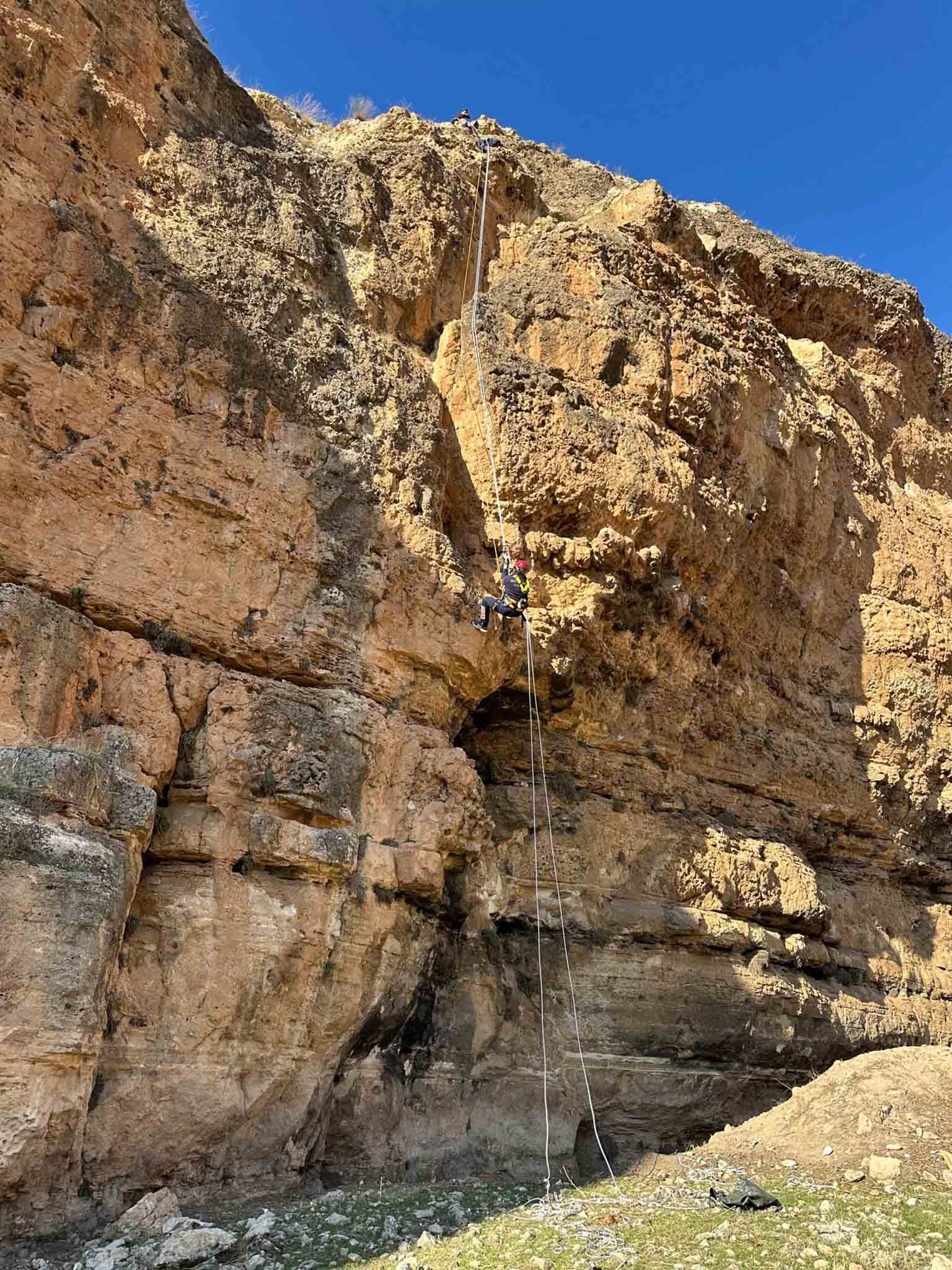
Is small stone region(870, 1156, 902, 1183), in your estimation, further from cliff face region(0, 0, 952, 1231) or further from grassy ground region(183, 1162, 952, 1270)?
cliff face region(0, 0, 952, 1231)

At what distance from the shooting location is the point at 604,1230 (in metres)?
8.38

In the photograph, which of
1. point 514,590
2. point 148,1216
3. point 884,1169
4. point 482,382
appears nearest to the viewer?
point 148,1216

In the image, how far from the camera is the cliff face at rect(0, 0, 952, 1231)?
8.80 meters

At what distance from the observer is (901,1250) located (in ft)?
25.8

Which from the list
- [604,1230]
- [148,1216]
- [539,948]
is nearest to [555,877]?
[539,948]

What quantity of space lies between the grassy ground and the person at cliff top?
19.3 feet

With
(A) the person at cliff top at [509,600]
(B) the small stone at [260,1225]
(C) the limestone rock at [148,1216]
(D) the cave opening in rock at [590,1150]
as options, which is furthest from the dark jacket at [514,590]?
(C) the limestone rock at [148,1216]

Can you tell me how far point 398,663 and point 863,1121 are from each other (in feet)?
23.9

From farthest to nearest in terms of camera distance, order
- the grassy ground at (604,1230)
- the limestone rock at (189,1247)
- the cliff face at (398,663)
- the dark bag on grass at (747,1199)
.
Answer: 1. the dark bag on grass at (747,1199)
2. the cliff face at (398,663)
3. the grassy ground at (604,1230)
4. the limestone rock at (189,1247)

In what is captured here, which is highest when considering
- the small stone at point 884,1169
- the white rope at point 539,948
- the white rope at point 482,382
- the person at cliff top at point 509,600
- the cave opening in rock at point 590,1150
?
the white rope at point 482,382

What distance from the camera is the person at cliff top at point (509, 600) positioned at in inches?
457

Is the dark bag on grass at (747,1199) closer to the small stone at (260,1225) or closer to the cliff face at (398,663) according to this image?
the cliff face at (398,663)

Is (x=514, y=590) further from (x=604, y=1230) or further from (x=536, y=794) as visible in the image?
(x=604, y=1230)

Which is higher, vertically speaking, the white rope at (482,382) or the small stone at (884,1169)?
the white rope at (482,382)
